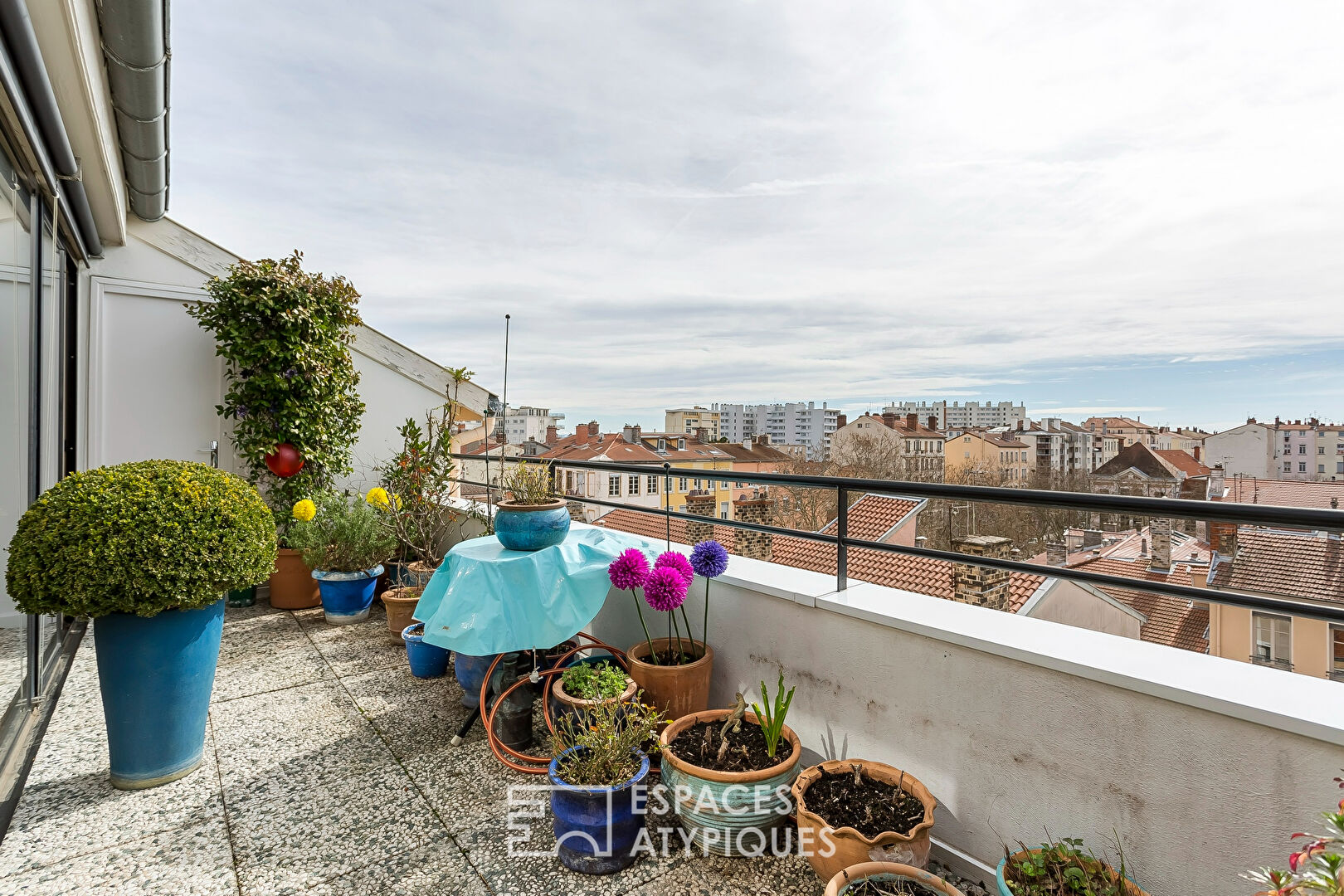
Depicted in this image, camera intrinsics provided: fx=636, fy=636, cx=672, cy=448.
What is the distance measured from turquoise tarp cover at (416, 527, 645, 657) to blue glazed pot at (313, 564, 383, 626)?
1.93m

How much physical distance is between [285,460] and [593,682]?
3472 mm

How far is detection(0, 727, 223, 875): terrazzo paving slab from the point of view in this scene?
185 centimetres

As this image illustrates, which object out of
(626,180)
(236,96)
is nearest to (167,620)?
(236,96)

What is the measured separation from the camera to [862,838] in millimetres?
1526

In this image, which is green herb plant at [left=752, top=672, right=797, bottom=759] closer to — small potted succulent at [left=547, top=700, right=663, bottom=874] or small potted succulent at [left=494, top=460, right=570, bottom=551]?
small potted succulent at [left=547, top=700, right=663, bottom=874]

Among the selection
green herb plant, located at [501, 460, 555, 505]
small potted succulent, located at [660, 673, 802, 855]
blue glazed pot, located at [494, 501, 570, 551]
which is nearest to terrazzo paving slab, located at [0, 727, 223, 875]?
blue glazed pot, located at [494, 501, 570, 551]

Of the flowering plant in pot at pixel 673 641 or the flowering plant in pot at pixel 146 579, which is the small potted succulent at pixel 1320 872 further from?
the flowering plant in pot at pixel 146 579

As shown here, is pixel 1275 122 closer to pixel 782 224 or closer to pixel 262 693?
pixel 782 224

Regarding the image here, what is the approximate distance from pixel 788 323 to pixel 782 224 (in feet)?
66.4

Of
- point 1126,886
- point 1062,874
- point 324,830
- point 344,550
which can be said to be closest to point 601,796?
point 324,830

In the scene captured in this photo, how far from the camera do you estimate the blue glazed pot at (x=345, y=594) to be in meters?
4.00

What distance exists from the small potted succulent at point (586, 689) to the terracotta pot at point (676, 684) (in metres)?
0.06

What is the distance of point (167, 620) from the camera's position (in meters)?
2.11

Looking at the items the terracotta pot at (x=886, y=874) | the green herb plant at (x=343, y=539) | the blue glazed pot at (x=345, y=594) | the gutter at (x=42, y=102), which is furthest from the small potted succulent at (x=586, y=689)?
the gutter at (x=42, y=102)
